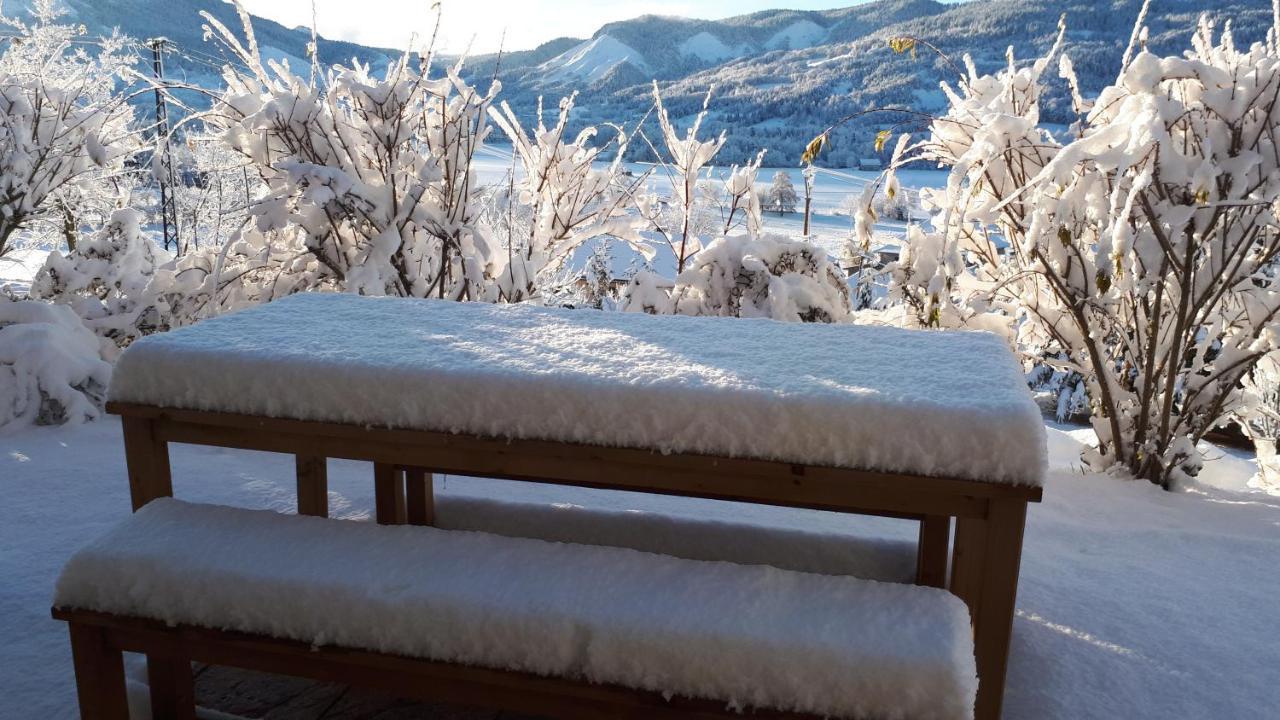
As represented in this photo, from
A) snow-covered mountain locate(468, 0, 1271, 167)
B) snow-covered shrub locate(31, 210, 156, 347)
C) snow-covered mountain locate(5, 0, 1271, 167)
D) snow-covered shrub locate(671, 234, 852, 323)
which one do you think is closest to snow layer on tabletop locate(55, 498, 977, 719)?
snow-covered shrub locate(671, 234, 852, 323)

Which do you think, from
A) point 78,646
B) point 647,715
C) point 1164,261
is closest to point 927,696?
point 647,715

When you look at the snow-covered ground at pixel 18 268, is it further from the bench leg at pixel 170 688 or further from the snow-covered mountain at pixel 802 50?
the snow-covered mountain at pixel 802 50

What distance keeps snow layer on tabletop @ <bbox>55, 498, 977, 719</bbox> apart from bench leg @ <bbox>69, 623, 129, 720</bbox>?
0.25ft

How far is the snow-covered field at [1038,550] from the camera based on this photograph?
70.7 inches

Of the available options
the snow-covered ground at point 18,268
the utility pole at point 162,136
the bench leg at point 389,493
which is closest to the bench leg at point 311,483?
the bench leg at point 389,493

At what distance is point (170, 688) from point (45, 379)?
2618mm

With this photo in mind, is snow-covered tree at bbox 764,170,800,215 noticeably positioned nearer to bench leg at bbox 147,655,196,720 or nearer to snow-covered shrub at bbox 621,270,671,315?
snow-covered shrub at bbox 621,270,671,315

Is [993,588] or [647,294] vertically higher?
[647,294]

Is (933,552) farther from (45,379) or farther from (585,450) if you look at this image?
(45,379)

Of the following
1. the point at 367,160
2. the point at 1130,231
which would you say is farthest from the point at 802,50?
the point at 1130,231

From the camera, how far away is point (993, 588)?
1379 millimetres

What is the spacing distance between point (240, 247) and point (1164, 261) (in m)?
3.50

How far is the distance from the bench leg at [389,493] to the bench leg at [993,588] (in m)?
1.28

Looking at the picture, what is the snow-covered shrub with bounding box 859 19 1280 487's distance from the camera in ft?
7.98
